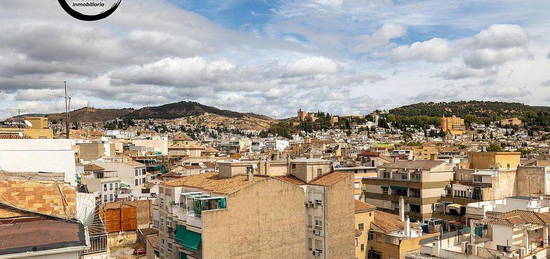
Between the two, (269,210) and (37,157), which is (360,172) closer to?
(269,210)

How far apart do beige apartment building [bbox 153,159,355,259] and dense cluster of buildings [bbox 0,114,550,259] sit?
0.24 feet

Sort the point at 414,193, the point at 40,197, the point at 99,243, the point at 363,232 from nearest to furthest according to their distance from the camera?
the point at 40,197, the point at 99,243, the point at 363,232, the point at 414,193

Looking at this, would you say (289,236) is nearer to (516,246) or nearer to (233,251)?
(233,251)

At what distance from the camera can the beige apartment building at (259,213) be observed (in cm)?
2686

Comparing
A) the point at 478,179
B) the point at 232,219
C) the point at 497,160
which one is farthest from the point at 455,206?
the point at 232,219

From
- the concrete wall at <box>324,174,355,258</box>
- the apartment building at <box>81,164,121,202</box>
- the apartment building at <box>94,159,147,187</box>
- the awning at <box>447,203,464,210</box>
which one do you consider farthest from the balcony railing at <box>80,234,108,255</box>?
the apartment building at <box>94,159,147,187</box>

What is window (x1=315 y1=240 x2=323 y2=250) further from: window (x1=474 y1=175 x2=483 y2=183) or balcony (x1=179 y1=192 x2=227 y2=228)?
window (x1=474 y1=175 x2=483 y2=183)

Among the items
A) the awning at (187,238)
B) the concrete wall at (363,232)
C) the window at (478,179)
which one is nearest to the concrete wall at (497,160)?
the window at (478,179)

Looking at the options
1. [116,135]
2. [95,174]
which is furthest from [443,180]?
[116,135]

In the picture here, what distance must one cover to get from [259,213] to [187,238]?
4.74 metres

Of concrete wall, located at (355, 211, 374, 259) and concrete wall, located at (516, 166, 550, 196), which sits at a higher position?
concrete wall, located at (516, 166, 550, 196)

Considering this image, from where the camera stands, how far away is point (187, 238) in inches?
1081

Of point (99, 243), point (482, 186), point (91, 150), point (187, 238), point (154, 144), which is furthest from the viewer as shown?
point (154, 144)

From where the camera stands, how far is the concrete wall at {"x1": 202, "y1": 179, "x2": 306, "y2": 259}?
26.6 meters
